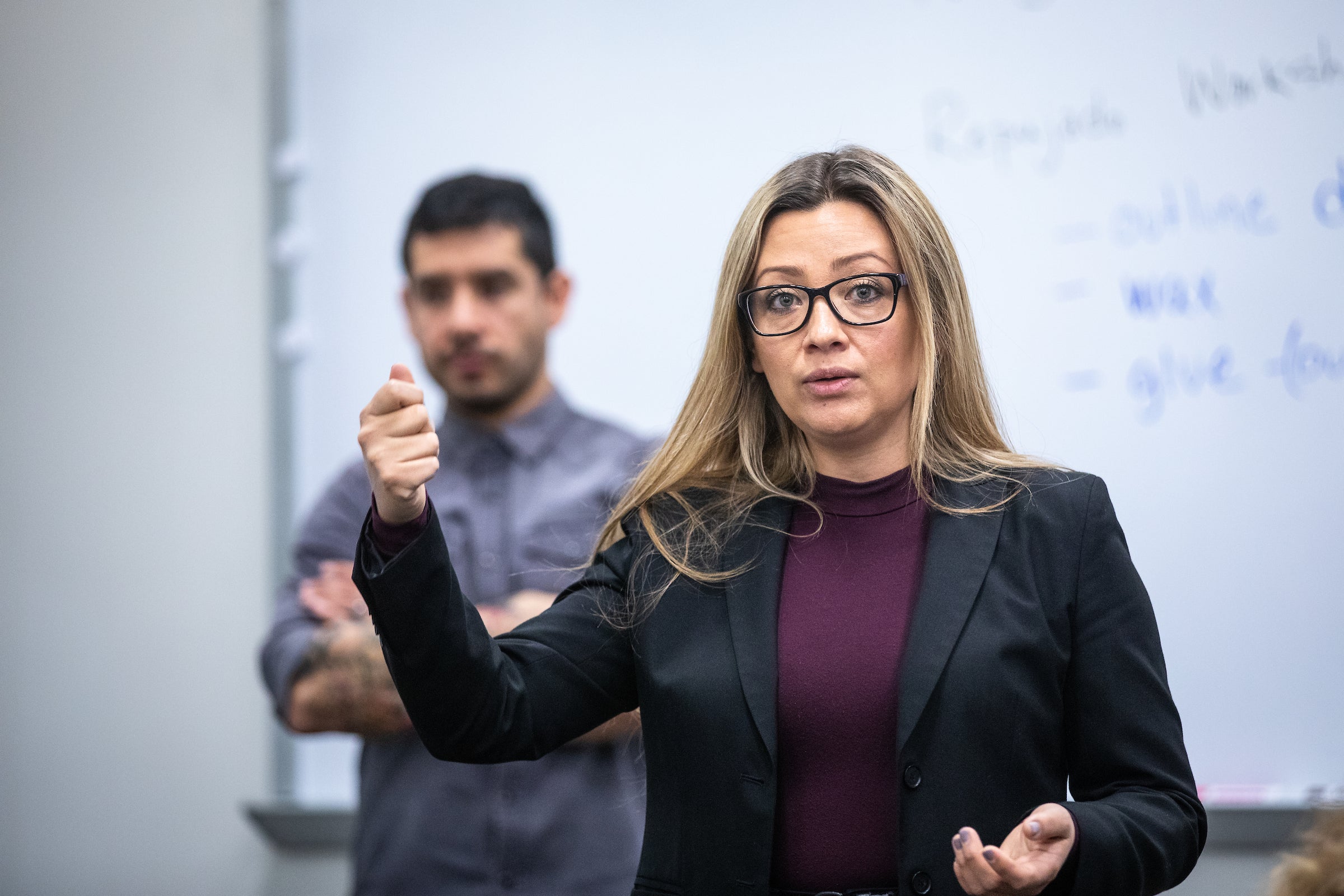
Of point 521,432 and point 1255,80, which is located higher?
point 1255,80

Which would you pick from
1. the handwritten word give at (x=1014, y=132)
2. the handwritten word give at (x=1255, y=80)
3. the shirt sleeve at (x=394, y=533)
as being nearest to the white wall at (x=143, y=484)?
the handwritten word give at (x=1014, y=132)

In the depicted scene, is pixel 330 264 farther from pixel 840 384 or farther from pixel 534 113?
pixel 840 384

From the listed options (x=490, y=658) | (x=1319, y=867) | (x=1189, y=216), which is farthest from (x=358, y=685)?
(x=1189, y=216)

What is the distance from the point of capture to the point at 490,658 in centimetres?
125

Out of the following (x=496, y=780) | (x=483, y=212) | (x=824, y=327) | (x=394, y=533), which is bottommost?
(x=496, y=780)

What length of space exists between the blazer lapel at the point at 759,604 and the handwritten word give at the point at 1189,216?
130 centimetres

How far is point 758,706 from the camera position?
1.25 m

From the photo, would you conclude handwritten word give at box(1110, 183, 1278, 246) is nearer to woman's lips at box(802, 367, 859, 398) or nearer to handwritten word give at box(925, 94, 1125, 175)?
handwritten word give at box(925, 94, 1125, 175)

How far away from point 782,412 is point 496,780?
0.88 m

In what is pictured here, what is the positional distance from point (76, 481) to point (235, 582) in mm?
432

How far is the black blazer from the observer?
119 cm

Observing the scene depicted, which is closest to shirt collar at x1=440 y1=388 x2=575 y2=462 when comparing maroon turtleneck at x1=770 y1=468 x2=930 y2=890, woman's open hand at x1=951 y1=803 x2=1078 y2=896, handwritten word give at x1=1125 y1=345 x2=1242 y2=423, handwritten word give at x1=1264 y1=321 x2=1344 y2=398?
maroon turtleneck at x1=770 y1=468 x2=930 y2=890

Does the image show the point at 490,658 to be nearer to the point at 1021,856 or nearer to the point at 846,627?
the point at 846,627

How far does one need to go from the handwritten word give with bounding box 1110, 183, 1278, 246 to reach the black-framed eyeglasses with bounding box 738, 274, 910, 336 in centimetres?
118
